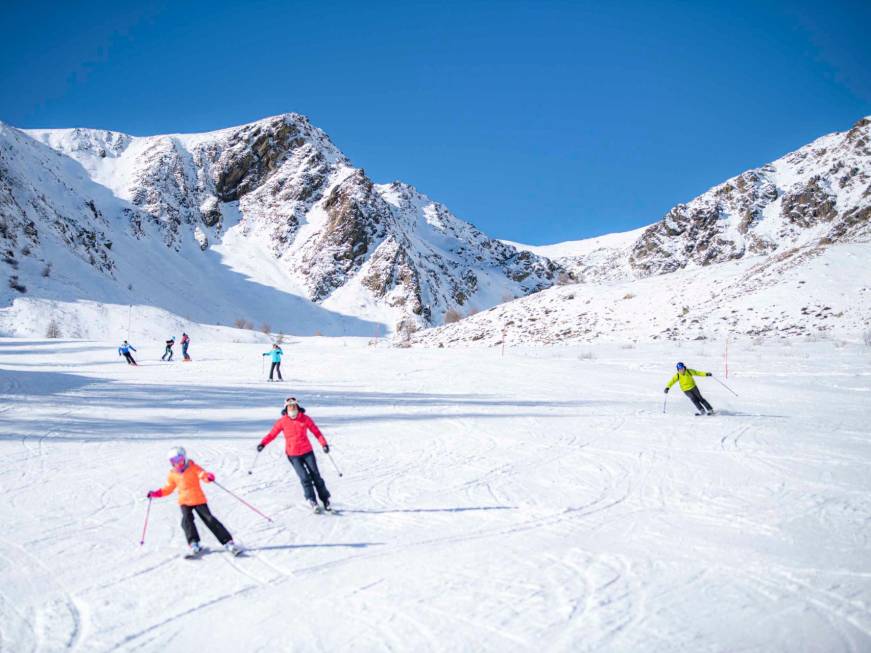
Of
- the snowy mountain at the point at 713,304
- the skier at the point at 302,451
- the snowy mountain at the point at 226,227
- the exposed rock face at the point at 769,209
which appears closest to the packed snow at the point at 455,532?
the skier at the point at 302,451

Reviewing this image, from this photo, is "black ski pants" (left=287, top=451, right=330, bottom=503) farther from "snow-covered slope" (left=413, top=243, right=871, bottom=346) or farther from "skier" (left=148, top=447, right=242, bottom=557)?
"snow-covered slope" (left=413, top=243, right=871, bottom=346)

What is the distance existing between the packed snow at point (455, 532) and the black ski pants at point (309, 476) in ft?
0.90

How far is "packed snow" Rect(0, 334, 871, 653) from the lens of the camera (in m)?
4.36

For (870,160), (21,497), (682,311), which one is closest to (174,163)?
(682,311)

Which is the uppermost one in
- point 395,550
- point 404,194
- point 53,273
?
point 404,194

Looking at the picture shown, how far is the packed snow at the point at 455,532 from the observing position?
436 cm

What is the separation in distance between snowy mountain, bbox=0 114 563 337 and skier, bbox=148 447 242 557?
1960 inches

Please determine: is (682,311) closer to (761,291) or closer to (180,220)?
(761,291)

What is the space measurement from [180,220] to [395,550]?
93486mm

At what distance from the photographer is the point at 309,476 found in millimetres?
7195

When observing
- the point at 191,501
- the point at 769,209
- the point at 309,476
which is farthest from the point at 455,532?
the point at 769,209

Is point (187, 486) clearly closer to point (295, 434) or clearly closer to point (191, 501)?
point (191, 501)

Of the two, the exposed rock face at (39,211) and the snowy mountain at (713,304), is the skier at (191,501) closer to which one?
the snowy mountain at (713,304)

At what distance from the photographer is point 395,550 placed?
5.90 metres
